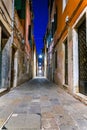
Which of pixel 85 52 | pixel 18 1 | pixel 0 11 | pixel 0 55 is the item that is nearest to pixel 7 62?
pixel 0 55

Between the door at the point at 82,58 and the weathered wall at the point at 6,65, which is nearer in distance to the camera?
the door at the point at 82,58

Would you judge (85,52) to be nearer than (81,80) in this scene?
Yes

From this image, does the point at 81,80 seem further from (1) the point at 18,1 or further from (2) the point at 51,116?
(1) the point at 18,1

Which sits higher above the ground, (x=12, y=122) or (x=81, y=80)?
(x=81, y=80)

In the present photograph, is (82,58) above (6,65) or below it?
above

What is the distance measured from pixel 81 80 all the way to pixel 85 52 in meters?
0.91

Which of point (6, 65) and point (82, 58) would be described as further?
point (6, 65)

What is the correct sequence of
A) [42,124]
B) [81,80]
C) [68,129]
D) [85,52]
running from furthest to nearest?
[81,80], [85,52], [42,124], [68,129]

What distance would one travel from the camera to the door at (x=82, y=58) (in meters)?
5.01

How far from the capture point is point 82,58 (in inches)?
210

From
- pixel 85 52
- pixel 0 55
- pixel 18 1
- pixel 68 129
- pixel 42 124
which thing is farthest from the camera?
pixel 18 1

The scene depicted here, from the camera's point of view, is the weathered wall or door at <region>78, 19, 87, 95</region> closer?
door at <region>78, 19, 87, 95</region>

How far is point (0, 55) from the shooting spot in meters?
6.84

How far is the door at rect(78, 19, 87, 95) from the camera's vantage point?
5008mm
